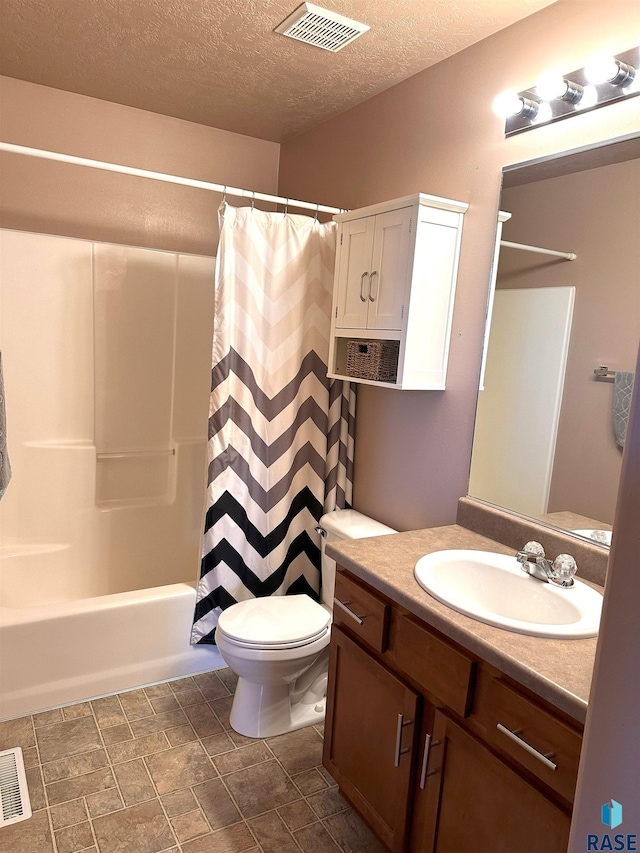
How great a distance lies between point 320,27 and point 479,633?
1940 mm

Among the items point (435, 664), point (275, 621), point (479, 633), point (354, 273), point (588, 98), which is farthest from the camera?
point (354, 273)

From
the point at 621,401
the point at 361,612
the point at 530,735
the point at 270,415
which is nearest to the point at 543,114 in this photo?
the point at 621,401

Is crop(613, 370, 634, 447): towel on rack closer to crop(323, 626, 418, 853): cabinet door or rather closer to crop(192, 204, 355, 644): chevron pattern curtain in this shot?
crop(323, 626, 418, 853): cabinet door

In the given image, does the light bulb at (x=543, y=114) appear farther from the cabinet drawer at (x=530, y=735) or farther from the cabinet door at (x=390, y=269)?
the cabinet drawer at (x=530, y=735)

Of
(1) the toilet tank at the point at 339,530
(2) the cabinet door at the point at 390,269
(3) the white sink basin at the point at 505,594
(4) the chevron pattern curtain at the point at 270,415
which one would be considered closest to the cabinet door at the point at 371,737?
(3) the white sink basin at the point at 505,594

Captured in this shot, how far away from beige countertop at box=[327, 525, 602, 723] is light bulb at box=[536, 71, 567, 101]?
1367 millimetres

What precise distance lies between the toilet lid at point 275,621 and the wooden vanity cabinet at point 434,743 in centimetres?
29

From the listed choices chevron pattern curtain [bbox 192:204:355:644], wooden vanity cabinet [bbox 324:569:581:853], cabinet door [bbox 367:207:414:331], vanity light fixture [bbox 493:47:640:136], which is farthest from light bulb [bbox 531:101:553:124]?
wooden vanity cabinet [bbox 324:569:581:853]

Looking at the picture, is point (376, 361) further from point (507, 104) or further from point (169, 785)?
point (169, 785)

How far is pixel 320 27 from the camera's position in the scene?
6.56 ft

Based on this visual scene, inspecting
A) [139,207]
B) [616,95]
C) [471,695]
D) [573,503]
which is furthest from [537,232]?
[139,207]

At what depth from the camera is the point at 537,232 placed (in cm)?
186

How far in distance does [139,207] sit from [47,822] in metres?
2.62

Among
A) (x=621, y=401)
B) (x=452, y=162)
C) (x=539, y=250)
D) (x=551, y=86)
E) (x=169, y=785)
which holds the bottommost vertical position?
(x=169, y=785)
